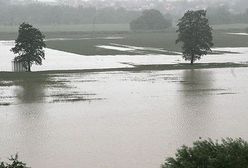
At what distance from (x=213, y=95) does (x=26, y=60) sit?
646 inches

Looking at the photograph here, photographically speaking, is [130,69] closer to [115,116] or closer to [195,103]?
[195,103]

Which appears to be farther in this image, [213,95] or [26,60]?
[26,60]

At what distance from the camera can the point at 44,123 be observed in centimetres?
2373

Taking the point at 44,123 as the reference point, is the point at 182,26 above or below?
above

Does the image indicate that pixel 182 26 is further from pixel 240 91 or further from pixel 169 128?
pixel 169 128

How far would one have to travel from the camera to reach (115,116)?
82.8 ft

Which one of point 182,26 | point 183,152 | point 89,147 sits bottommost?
point 89,147

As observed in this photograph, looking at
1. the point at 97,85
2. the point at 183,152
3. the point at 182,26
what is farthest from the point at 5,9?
the point at 183,152

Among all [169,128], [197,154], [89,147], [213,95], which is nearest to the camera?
[197,154]

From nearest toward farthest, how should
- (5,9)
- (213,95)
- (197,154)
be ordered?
(197,154)
(213,95)
(5,9)

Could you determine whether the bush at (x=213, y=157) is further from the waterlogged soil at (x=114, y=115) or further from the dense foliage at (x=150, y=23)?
the dense foliage at (x=150, y=23)

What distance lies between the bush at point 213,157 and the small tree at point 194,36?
34.5 meters

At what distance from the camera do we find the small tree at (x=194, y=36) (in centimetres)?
4616

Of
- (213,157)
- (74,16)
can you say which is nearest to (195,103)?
(213,157)
